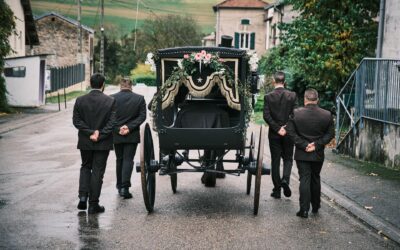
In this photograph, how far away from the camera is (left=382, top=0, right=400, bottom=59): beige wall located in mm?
19109

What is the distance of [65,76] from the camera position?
165 ft

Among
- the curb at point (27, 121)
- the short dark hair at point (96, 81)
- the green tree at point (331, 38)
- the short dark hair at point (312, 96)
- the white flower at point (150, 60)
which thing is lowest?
the curb at point (27, 121)

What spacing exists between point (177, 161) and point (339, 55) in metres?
14.2

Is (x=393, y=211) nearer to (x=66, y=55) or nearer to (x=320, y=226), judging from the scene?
(x=320, y=226)

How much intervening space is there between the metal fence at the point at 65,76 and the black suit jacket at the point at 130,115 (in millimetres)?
33879

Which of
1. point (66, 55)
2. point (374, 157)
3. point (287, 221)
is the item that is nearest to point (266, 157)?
point (374, 157)

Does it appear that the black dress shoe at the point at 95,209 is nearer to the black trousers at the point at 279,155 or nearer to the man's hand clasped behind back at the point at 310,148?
the black trousers at the point at 279,155

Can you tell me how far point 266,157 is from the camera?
16453 mm

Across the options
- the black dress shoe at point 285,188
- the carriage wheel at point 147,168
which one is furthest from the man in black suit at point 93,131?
the black dress shoe at point 285,188

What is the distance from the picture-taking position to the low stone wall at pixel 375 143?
1334 cm

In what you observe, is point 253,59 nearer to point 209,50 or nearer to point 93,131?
point 209,50

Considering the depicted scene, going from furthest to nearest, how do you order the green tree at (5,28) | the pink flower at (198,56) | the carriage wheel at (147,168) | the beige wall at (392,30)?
the green tree at (5,28) < the beige wall at (392,30) < the pink flower at (198,56) < the carriage wheel at (147,168)

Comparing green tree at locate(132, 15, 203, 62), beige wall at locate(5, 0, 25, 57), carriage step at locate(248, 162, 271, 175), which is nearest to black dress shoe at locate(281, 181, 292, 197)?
carriage step at locate(248, 162, 271, 175)

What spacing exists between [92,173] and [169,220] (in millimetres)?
1325
